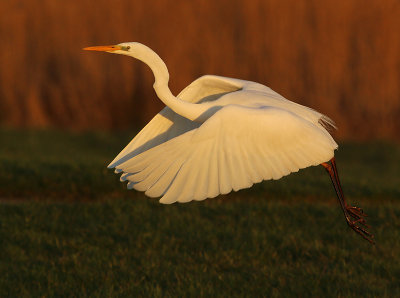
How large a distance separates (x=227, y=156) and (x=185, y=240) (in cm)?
198

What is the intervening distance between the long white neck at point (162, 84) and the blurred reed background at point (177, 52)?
305 inches

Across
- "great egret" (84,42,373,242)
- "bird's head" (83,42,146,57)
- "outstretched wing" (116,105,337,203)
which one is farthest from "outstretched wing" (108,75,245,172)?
"outstretched wing" (116,105,337,203)

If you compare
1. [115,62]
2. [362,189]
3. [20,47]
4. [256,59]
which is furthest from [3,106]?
[362,189]

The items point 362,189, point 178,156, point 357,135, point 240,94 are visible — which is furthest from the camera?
point 357,135

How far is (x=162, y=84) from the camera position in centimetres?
521

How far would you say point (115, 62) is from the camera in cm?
1330

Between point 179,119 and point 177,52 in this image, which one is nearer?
point 179,119

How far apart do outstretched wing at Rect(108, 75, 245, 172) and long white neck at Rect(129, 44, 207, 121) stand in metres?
0.47

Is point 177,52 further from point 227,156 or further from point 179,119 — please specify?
point 227,156

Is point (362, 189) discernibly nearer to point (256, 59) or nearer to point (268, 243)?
point (268, 243)

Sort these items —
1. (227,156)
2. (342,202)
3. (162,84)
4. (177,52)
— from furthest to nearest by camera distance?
(177,52), (342,202), (162,84), (227,156)

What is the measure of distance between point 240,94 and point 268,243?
1.70 meters

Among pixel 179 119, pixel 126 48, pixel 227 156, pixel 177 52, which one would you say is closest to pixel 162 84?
pixel 126 48

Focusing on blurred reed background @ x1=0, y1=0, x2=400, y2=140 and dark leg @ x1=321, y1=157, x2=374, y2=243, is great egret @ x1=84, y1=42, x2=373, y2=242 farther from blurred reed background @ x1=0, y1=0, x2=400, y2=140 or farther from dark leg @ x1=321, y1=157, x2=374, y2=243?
blurred reed background @ x1=0, y1=0, x2=400, y2=140
